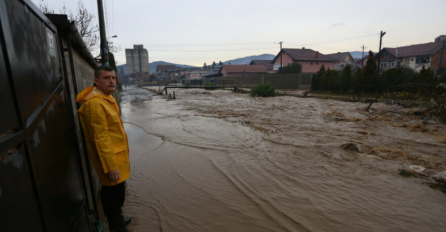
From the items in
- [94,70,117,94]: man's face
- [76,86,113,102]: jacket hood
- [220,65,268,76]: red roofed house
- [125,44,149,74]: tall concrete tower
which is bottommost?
[76,86,113,102]: jacket hood

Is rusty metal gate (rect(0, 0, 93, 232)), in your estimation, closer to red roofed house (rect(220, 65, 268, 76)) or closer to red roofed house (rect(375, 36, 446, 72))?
red roofed house (rect(375, 36, 446, 72))

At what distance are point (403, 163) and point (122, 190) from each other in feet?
17.9

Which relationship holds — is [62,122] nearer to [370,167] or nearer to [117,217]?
[117,217]

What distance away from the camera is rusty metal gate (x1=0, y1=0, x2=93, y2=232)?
3.72 feet

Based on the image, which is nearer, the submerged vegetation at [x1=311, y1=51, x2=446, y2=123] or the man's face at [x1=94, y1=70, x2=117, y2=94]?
the man's face at [x1=94, y1=70, x2=117, y2=94]

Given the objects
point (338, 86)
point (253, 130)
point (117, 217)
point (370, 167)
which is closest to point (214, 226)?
point (117, 217)

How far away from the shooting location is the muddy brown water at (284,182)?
10.2 feet

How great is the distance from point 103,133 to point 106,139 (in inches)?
2.4

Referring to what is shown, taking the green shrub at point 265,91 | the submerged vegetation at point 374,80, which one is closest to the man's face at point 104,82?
the submerged vegetation at point 374,80

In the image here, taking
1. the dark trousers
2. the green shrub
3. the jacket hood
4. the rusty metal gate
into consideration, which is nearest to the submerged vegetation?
the green shrub

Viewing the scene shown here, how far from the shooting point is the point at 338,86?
21.8 meters

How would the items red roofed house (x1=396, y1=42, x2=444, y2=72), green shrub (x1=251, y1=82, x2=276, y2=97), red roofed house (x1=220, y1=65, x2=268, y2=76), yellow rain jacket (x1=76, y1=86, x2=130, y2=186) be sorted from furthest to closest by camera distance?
red roofed house (x1=220, y1=65, x2=268, y2=76)
red roofed house (x1=396, y1=42, x2=444, y2=72)
green shrub (x1=251, y1=82, x2=276, y2=97)
yellow rain jacket (x1=76, y1=86, x2=130, y2=186)

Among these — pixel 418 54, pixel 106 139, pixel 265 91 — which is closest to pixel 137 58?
pixel 265 91

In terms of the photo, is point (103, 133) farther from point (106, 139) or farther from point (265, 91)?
point (265, 91)
